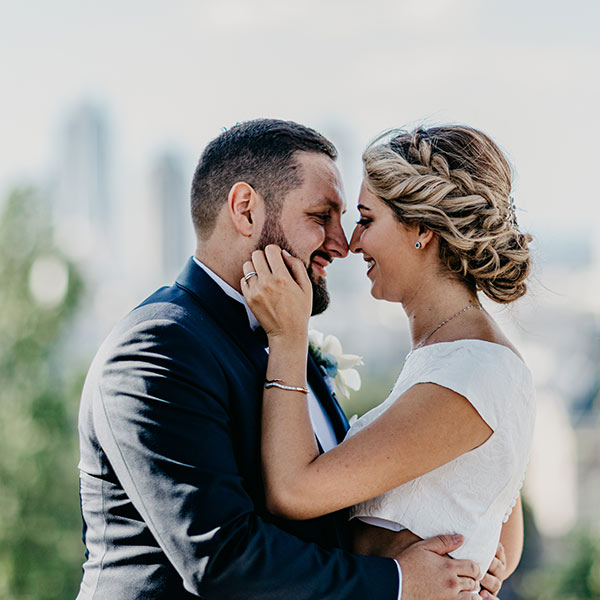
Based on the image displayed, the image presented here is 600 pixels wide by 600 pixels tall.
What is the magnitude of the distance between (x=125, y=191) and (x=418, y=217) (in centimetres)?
8242

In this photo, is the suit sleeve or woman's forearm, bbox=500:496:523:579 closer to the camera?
the suit sleeve

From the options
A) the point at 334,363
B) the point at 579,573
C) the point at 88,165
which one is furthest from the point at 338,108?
the point at 334,363

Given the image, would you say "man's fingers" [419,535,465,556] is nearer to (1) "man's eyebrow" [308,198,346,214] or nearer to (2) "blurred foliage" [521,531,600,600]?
(1) "man's eyebrow" [308,198,346,214]

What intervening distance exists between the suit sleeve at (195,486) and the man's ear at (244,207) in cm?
53

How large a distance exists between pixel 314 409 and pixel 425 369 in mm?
537

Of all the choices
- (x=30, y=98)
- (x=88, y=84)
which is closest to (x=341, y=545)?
(x=30, y=98)

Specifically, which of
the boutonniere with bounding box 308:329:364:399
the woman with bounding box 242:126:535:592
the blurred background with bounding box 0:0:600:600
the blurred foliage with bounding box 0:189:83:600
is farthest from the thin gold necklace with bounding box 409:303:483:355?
the blurred background with bounding box 0:0:600:600

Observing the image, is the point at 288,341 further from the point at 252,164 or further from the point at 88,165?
the point at 88,165

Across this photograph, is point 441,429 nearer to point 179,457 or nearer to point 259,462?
point 259,462

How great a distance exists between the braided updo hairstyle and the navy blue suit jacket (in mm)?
718

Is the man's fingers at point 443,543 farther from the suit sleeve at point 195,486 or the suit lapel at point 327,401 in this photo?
the suit lapel at point 327,401

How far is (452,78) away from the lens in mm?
80812

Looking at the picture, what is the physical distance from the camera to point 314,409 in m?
3.01

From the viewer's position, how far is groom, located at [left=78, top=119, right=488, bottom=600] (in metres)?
2.24
